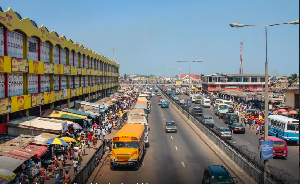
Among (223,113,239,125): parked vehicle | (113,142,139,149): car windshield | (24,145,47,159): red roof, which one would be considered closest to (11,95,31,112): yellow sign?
(24,145,47,159): red roof

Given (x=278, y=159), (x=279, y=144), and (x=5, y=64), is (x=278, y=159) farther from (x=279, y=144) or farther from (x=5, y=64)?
(x=5, y=64)

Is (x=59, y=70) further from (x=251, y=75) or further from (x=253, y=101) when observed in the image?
(x=251, y=75)

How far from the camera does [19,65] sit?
28.4m

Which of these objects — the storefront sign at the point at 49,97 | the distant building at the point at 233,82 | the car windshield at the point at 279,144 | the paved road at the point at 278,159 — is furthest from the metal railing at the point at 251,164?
the distant building at the point at 233,82

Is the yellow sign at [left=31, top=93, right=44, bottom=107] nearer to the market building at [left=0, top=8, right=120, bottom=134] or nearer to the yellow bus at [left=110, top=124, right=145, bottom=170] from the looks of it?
the market building at [left=0, top=8, right=120, bottom=134]

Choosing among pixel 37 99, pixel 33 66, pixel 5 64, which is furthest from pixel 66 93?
pixel 5 64

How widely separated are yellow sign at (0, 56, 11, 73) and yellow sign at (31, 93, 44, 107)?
221 inches

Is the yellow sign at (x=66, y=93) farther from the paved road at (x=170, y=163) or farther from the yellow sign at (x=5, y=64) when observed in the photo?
the yellow sign at (x=5, y=64)

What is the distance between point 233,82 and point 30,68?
102 meters

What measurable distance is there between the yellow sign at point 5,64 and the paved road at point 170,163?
35.6 feet

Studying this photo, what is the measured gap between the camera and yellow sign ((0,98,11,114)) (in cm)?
2535

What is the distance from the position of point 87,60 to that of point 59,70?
20471 millimetres

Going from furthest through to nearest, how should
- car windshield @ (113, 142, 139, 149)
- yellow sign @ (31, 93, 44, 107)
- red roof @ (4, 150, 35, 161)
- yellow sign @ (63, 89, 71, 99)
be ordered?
yellow sign @ (63, 89, 71, 99) < yellow sign @ (31, 93, 44, 107) < car windshield @ (113, 142, 139, 149) < red roof @ (4, 150, 35, 161)

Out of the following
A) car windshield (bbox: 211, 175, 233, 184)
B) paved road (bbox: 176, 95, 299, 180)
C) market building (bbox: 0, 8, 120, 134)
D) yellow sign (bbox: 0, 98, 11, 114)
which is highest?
market building (bbox: 0, 8, 120, 134)
